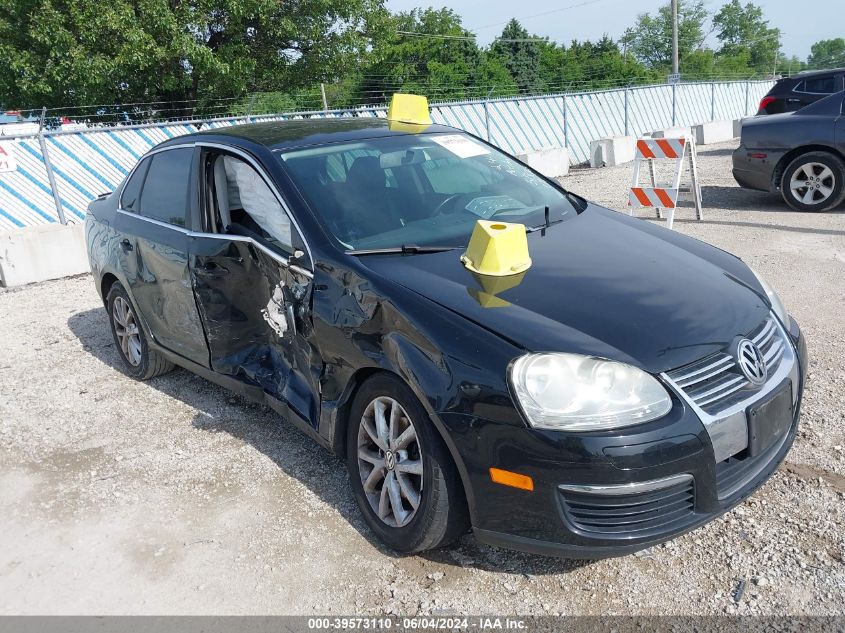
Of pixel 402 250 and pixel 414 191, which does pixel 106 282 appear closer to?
pixel 414 191

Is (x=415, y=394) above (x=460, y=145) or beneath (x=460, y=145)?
beneath

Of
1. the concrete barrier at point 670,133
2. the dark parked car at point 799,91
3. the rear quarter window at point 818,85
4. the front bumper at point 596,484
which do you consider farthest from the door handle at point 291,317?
the rear quarter window at point 818,85

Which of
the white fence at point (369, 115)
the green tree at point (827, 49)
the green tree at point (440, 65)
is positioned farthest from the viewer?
the green tree at point (827, 49)

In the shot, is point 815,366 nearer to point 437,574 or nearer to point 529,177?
point 529,177

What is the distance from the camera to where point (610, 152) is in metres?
16.2

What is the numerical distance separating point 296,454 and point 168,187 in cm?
189

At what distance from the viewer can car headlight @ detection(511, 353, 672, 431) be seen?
8.08 ft

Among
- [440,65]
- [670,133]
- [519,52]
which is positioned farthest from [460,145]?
[519,52]

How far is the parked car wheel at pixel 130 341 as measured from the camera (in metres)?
5.16

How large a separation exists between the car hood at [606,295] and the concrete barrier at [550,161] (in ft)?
38.0

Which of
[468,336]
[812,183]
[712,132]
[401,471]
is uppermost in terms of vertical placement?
[468,336]

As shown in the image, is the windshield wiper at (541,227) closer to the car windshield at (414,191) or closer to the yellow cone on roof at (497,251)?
the car windshield at (414,191)

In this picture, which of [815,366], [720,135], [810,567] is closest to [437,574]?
[810,567]

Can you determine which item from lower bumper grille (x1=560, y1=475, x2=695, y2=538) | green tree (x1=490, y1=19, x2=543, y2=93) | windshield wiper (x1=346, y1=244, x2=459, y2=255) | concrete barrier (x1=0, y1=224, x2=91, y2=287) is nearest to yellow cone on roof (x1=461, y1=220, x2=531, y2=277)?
windshield wiper (x1=346, y1=244, x2=459, y2=255)
